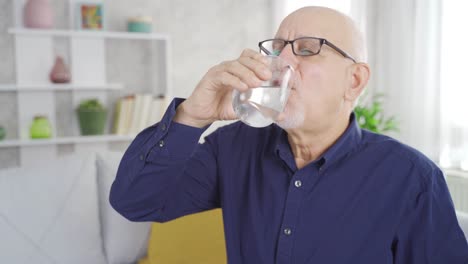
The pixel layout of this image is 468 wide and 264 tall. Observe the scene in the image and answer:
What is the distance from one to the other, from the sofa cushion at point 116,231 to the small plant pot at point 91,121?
4.41ft

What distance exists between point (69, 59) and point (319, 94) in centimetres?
277

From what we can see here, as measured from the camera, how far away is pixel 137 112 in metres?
3.49

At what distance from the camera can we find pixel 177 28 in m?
3.89

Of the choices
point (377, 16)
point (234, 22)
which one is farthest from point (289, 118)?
point (234, 22)

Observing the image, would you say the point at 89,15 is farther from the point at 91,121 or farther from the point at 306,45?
the point at 306,45

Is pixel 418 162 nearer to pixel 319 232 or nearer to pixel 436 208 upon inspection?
pixel 436 208

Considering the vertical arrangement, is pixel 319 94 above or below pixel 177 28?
below

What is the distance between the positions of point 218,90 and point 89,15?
2.56m

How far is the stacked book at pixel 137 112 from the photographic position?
11.4 feet

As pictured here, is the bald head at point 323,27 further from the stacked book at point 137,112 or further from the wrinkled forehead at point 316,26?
the stacked book at point 137,112

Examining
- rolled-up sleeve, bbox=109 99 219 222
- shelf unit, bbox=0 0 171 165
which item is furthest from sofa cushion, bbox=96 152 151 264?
shelf unit, bbox=0 0 171 165

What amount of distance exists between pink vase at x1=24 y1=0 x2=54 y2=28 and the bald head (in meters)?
2.55

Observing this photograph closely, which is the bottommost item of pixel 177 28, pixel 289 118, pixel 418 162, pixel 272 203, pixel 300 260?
pixel 300 260

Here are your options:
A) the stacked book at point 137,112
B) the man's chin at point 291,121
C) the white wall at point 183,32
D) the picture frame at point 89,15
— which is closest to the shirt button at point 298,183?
the man's chin at point 291,121
